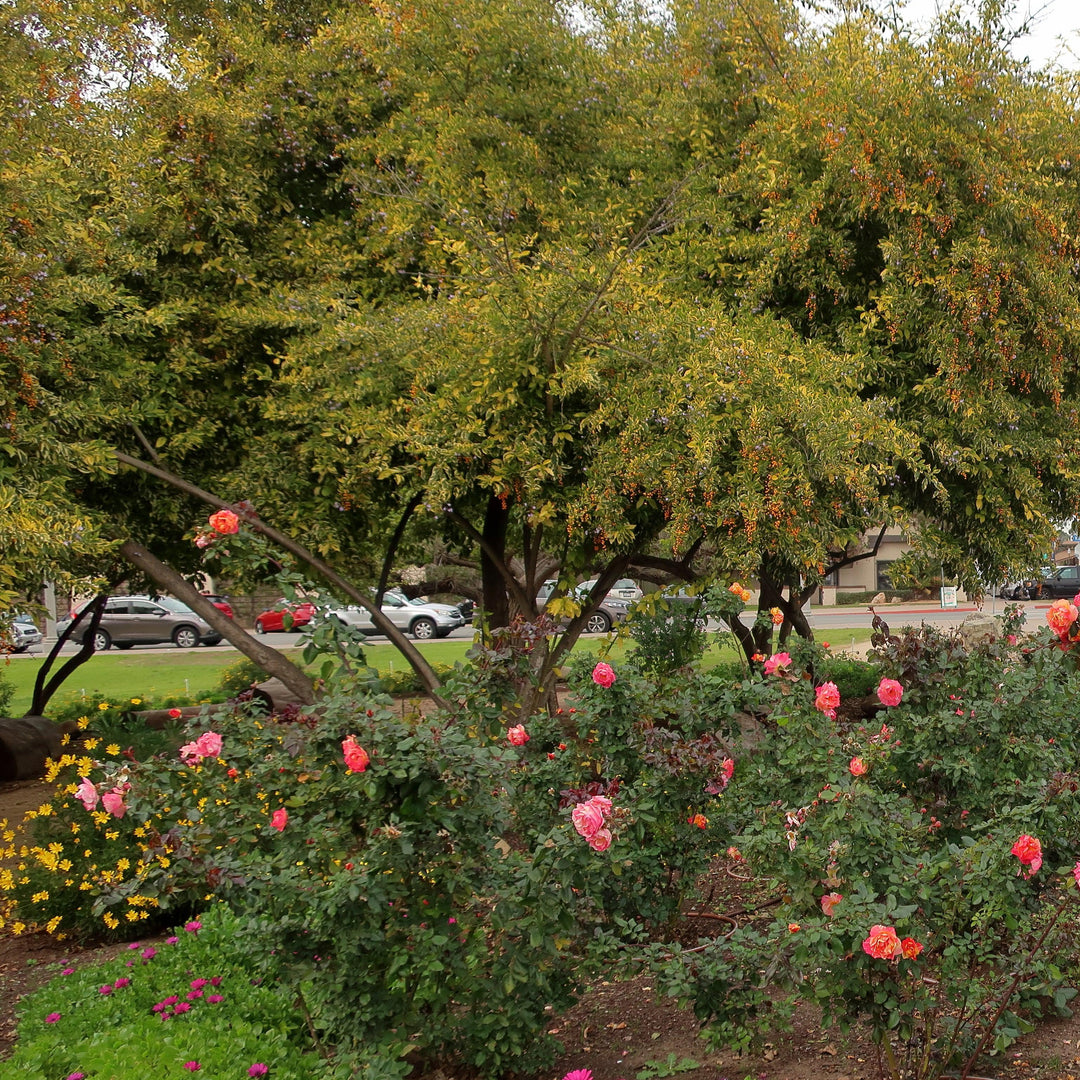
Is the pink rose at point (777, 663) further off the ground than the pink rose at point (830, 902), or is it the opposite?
the pink rose at point (777, 663)

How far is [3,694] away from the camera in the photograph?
1264cm

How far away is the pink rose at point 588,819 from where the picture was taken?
2.83m

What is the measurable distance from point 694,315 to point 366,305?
2.09 meters

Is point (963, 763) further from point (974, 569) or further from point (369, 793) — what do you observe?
point (974, 569)

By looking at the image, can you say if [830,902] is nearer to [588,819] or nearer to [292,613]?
[588,819]

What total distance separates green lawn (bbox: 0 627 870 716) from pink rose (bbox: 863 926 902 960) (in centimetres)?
1256

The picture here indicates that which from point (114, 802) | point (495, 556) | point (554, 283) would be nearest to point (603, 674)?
point (114, 802)

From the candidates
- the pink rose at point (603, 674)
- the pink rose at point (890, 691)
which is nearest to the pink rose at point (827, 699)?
the pink rose at point (890, 691)

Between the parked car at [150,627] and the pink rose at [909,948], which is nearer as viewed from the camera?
the pink rose at [909,948]

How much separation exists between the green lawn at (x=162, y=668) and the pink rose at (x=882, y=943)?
12559 mm

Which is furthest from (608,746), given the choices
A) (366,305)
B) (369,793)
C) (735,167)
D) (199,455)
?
(735,167)

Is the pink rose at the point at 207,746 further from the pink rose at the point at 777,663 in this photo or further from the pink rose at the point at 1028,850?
the pink rose at the point at 1028,850

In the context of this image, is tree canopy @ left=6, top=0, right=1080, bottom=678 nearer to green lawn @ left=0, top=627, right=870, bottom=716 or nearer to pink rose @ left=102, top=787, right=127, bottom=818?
pink rose @ left=102, top=787, right=127, bottom=818

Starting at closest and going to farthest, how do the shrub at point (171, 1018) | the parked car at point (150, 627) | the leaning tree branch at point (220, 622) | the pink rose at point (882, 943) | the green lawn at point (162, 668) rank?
the pink rose at point (882, 943) → the shrub at point (171, 1018) → the leaning tree branch at point (220, 622) → the green lawn at point (162, 668) → the parked car at point (150, 627)
